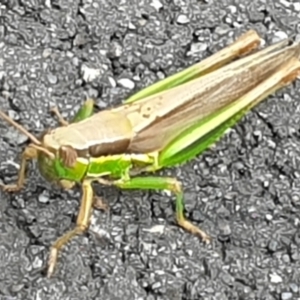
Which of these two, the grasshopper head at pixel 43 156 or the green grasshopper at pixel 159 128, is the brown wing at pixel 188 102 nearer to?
the green grasshopper at pixel 159 128

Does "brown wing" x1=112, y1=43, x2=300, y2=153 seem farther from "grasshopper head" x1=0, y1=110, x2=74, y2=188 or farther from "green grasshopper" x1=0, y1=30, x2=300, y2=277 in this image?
"grasshopper head" x1=0, y1=110, x2=74, y2=188

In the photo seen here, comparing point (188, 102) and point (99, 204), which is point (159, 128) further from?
point (99, 204)

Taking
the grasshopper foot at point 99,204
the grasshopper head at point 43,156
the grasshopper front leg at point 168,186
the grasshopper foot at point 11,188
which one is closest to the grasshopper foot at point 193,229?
the grasshopper front leg at point 168,186

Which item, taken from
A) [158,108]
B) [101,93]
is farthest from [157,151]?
[101,93]

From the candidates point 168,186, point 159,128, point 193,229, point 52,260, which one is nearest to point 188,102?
point 159,128

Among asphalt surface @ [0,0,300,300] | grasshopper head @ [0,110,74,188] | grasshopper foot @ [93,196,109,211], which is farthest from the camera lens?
grasshopper foot @ [93,196,109,211]

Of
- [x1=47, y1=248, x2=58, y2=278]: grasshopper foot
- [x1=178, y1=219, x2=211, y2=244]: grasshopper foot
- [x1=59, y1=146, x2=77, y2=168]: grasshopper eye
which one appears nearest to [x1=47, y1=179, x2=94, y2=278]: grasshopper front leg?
[x1=47, y1=248, x2=58, y2=278]: grasshopper foot
